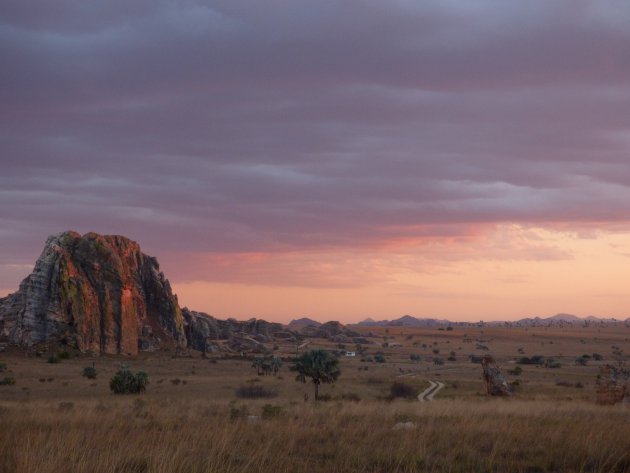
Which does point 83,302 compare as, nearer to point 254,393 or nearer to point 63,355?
point 63,355

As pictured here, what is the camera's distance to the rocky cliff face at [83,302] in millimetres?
91625

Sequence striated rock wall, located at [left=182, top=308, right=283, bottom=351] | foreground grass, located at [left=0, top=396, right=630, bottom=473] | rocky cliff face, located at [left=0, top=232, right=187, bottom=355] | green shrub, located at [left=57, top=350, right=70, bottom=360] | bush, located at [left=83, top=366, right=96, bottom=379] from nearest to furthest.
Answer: foreground grass, located at [left=0, top=396, right=630, bottom=473], bush, located at [left=83, top=366, right=96, bottom=379], green shrub, located at [left=57, top=350, right=70, bottom=360], rocky cliff face, located at [left=0, top=232, right=187, bottom=355], striated rock wall, located at [left=182, top=308, right=283, bottom=351]

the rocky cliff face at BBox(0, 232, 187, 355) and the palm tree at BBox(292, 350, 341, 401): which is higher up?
the rocky cliff face at BBox(0, 232, 187, 355)

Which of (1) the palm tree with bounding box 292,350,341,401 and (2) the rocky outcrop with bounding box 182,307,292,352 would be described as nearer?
(1) the palm tree with bounding box 292,350,341,401

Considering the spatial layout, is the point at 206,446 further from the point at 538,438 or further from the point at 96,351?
the point at 96,351

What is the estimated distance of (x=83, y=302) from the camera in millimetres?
94312

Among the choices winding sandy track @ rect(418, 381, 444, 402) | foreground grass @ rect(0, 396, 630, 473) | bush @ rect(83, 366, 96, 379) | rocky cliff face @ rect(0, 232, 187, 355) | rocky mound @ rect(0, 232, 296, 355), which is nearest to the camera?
foreground grass @ rect(0, 396, 630, 473)

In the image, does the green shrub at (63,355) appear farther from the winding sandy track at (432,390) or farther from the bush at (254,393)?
the winding sandy track at (432,390)

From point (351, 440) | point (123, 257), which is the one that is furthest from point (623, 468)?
point (123, 257)

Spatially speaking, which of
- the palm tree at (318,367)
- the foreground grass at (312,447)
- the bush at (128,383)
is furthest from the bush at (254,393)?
the foreground grass at (312,447)

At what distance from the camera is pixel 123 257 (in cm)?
10994

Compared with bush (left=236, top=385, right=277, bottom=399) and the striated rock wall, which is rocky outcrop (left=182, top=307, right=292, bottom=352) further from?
bush (left=236, top=385, right=277, bottom=399)

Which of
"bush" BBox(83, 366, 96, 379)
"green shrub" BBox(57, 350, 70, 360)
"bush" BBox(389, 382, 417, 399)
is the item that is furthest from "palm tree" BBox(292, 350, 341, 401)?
"green shrub" BBox(57, 350, 70, 360)

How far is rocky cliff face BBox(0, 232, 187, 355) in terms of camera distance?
301 ft
